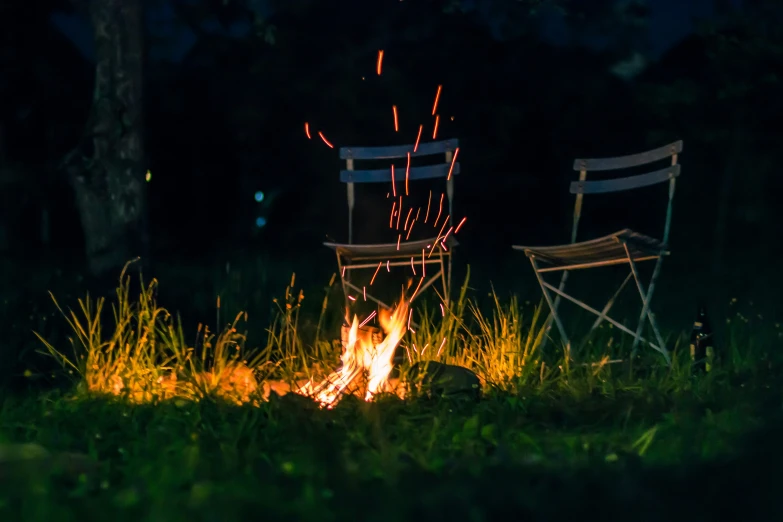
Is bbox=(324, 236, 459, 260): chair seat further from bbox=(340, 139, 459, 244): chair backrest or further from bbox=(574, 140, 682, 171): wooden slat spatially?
bbox=(574, 140, 682, 171): wooden slat

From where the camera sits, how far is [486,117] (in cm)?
725

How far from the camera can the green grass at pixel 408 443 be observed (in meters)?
2.05

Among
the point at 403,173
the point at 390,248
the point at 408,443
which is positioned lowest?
the point at 408,443

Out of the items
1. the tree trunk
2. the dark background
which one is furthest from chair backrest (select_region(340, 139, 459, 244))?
the dark background

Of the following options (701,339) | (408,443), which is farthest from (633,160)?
(408,443)

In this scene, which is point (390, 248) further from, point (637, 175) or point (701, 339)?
point (701, 339)

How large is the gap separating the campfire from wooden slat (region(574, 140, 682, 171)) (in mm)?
1262

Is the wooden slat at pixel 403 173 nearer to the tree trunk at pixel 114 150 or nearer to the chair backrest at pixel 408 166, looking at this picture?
the chair backrest at pixel 408 166

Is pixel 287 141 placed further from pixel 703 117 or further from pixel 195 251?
pixel 703 117

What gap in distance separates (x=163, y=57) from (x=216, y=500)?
250 inches

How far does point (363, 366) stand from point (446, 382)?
30 centimetres

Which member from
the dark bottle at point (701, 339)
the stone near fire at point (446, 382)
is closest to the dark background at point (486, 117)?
the dark bottle at point (701, 339)

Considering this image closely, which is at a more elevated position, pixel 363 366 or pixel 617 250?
pixel 617 250

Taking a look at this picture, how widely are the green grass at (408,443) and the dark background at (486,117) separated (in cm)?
297
